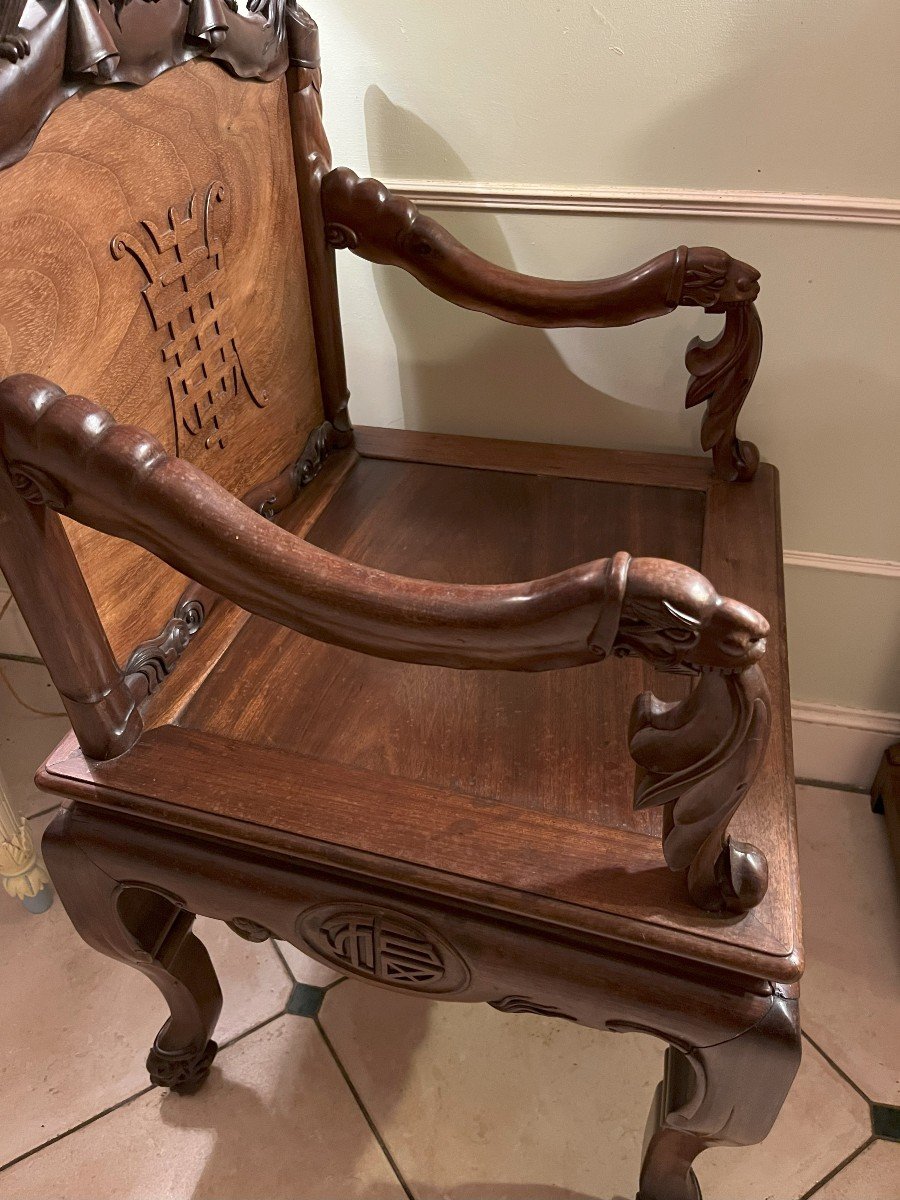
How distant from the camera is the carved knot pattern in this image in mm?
808

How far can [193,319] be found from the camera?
88cm

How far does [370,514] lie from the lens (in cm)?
112

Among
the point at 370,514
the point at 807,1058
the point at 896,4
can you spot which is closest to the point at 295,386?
the point at 370,514

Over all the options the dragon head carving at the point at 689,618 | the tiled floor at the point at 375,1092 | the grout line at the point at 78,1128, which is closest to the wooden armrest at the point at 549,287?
the dragon head carving at the point at 689,618

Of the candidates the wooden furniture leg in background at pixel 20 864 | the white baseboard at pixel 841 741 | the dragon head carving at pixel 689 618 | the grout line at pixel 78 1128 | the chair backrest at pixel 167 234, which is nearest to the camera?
the dragon head carving at pixel 689 618

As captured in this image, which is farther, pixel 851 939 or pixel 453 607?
pixel 851 939

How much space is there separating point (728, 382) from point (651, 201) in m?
0.25

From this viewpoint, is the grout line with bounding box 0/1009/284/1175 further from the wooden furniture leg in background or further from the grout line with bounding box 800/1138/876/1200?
the grout line with bounding box 800/1138/876/1200

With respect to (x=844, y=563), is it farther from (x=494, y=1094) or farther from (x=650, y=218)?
(x=494, y=1094)

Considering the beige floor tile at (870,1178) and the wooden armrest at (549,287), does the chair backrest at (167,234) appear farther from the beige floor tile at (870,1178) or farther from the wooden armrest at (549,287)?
the beige floor tile at (870,1178)

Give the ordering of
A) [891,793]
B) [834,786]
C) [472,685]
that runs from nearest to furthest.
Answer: [472,685], [891,793], [834,786]

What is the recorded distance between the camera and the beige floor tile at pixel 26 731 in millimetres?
1556

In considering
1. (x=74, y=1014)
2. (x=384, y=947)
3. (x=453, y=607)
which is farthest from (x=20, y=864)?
(x=453, y=607)

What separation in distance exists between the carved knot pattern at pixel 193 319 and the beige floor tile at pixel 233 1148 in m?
0.81
